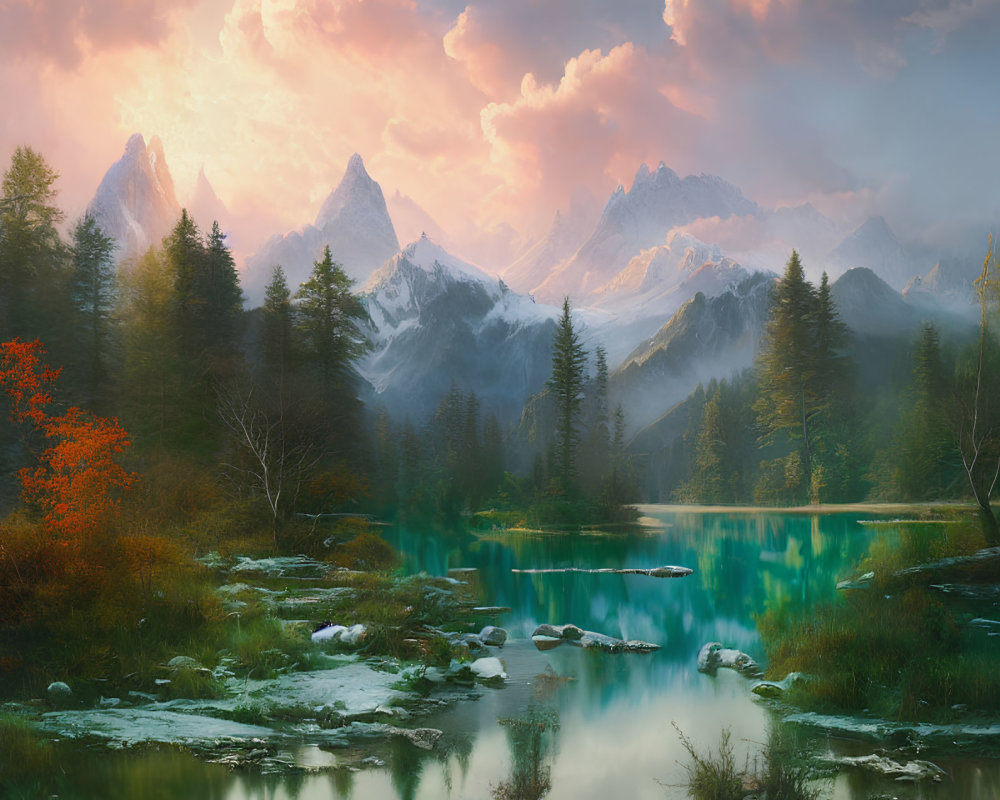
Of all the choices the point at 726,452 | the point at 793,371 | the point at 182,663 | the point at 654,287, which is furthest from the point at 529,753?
the point at 654,287

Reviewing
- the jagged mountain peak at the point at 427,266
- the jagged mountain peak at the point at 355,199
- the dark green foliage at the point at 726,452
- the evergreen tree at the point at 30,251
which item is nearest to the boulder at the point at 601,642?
the evergreen tree at the point at 30,251

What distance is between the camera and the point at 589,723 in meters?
9.23

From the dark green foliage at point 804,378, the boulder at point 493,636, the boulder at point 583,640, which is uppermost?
the dark green foliage at point 804,378

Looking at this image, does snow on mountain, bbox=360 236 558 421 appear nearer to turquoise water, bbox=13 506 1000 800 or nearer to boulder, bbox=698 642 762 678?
turquoise water, bbox=13 506 1000 800

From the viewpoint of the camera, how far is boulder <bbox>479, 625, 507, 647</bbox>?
13.3 m

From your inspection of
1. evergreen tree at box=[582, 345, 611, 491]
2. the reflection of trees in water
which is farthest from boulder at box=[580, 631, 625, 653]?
evergreen tree at box=[582, 345, 611, 491]

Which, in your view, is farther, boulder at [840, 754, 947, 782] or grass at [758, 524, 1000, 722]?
grass at [758, 524, 1000, 722]

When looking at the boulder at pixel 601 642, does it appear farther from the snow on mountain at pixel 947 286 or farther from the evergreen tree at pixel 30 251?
the snow on mountain at pixel 947 286

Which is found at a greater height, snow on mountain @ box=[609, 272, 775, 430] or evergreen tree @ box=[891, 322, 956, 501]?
snow on mountain @ box=[609, 272, 775, 430]

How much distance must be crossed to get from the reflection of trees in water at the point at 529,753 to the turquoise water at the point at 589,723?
0.03 metres

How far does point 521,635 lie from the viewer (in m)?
14.3

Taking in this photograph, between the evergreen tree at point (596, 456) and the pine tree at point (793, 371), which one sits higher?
the pine tree at point (793, 371)

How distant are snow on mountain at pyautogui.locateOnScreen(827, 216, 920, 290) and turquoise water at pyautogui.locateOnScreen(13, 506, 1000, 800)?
2243 inches

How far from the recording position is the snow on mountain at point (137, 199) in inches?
2399
